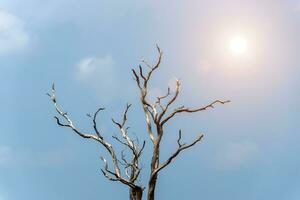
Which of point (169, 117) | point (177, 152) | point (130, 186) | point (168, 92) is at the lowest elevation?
point (130, 186)

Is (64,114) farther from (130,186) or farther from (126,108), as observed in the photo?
(130,186)

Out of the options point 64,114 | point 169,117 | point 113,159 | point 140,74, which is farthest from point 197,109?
point 64,114

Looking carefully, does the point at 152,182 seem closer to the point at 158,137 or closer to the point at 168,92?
the point at 158,137

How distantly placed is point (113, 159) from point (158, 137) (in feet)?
4.07

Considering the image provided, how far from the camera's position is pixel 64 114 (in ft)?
39.1

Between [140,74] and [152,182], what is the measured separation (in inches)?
112

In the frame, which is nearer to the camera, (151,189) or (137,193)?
(151,189)

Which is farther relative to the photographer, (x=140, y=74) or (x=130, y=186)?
(x=140, y=74)

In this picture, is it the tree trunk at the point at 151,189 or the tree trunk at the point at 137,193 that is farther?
the tree trunk at the point at 137,193

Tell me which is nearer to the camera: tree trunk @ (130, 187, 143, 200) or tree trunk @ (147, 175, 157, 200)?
tree trunk @ (147, 175, 157, 200)

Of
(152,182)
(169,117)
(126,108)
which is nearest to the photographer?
(152,182)

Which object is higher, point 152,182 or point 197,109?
point 197,109

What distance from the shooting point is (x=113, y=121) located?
469 inches

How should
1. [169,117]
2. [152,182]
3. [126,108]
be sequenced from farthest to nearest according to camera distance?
[126,108]
[169,117]
[152,182]
